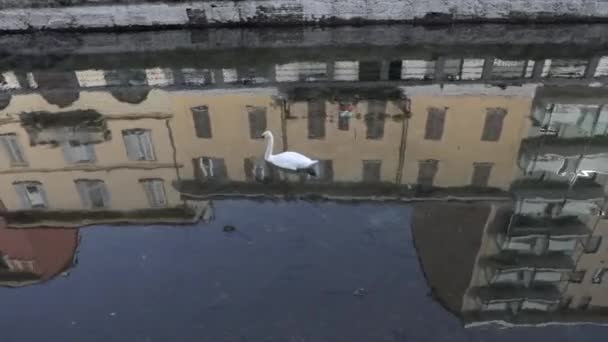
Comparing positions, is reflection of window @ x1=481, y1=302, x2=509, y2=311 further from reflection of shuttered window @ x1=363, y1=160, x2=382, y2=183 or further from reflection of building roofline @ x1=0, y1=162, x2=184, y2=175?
reflection of building roofline @ x1=0, y1=162, x2=184, y2=175

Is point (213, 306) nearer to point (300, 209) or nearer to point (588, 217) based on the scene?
point (300, 209)

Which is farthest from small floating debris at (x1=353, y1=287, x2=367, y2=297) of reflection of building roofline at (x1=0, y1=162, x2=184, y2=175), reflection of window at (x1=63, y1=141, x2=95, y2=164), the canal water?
reflection of window at (x1=63, y1=141, x2=95, y2=164)

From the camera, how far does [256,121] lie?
407 inches

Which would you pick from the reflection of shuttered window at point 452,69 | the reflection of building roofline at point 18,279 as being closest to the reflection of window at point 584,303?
the reflection of shuttered window at point 452,69

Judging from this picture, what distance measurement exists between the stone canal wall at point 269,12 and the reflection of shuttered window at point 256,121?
15.9 feet

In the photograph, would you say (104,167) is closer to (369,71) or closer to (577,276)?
(369,71)

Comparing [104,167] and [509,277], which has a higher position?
[104,167]

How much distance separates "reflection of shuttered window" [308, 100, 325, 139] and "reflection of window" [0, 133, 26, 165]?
4.94 meters

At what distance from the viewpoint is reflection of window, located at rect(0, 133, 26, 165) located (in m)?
9.79

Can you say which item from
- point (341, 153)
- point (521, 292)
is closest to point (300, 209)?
point (341, 153)

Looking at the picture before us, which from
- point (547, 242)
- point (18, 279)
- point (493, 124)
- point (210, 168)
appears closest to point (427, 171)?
point (493, 124)

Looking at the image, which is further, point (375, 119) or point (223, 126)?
point (375, 119)

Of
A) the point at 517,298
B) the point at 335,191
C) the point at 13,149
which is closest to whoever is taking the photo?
the point at 517,298

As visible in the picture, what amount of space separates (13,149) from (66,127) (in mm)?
947
